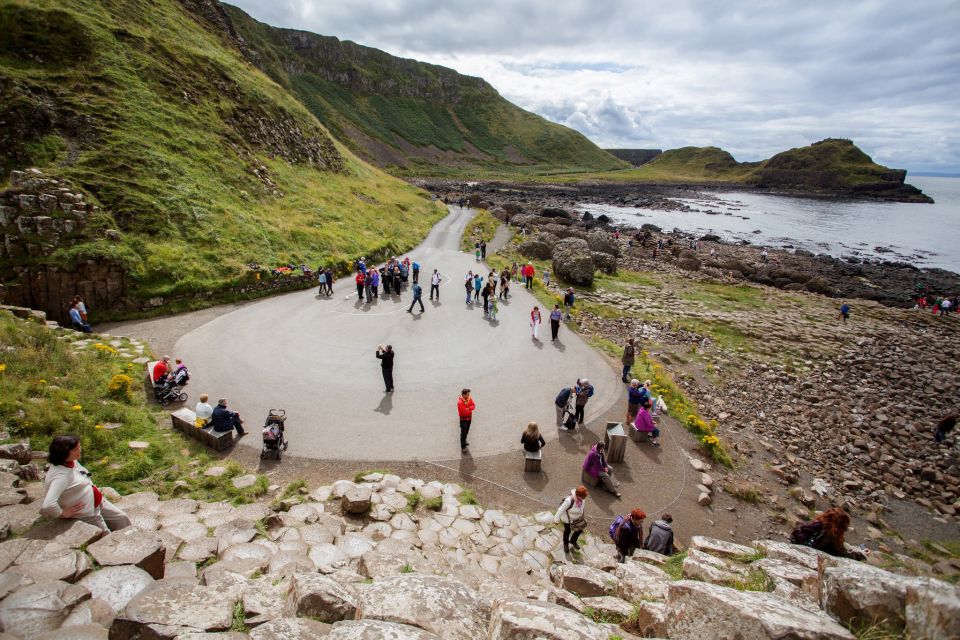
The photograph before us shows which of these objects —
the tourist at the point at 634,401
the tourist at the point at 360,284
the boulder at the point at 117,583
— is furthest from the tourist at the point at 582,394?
the tourist at the point at 360,284

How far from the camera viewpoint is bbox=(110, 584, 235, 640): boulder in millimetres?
4039

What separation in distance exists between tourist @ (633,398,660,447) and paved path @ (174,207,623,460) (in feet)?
5.31

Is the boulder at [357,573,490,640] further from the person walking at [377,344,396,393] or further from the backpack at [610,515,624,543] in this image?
the person walking at [377,344,396,393]

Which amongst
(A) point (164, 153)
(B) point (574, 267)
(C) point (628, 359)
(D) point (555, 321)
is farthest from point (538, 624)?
(A) point (164, 153)

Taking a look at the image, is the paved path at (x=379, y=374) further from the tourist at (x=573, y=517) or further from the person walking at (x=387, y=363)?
the tourist at (x=573, y=517)

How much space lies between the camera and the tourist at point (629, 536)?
8.98 meters

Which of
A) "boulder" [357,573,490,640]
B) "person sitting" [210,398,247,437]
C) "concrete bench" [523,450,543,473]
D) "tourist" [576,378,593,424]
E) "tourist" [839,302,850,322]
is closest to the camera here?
"boulder" [357,573,490,640]

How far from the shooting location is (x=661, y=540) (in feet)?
29.9

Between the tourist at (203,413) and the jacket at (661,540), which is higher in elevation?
the tourist at (203,413)

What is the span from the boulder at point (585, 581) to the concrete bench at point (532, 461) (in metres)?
3.84

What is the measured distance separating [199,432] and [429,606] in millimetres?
9566

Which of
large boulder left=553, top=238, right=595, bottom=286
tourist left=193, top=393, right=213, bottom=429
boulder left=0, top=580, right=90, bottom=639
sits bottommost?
tourist left=193, top=393, right=213, bottom=429

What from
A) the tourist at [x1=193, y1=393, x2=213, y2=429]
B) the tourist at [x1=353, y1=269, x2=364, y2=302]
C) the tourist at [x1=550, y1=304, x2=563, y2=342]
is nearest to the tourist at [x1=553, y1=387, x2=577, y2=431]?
the tourist at [x1=550, y1=304, x2=563, y2=342]

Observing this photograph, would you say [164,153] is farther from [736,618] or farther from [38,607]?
[736,618]
